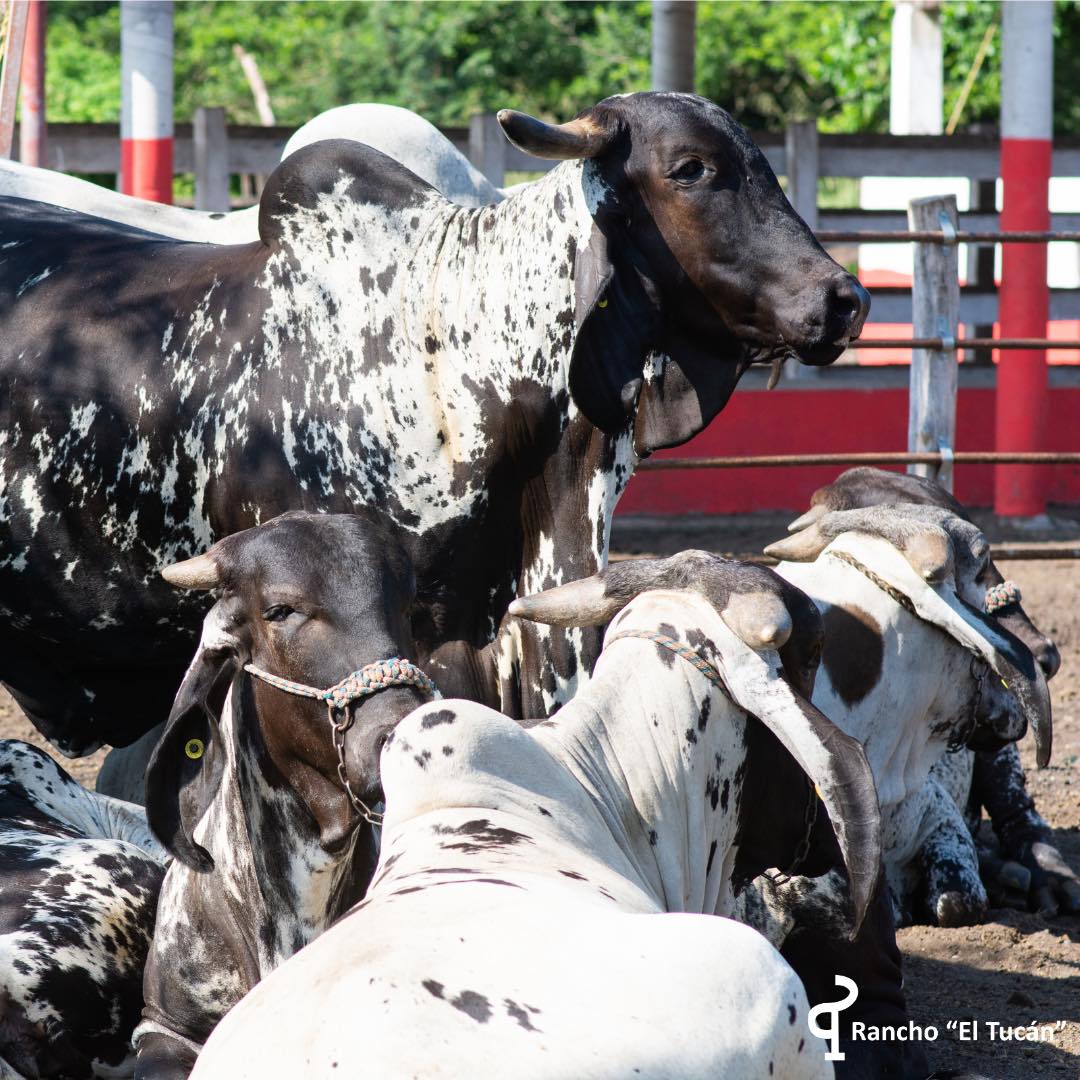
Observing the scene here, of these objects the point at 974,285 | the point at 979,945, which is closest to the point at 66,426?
the point at 979,945

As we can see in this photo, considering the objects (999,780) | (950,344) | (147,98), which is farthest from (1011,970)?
(147,98)

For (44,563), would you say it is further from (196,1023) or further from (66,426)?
(196,1023)

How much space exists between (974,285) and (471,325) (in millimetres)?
7937

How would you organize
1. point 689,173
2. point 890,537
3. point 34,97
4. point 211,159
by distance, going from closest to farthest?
point 689,173 → point 890,537 → point 211,159 → point 34,97

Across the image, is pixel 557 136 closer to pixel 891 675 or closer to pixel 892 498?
pixel 891 675

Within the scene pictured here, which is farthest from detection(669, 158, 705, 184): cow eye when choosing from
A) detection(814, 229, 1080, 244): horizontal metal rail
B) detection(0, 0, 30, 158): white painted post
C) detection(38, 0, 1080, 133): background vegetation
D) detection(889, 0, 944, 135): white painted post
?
detection(38, 0, 1080, 133): background vegetation

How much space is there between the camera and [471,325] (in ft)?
11.2

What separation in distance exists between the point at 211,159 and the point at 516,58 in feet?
39.4

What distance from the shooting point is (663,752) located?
8.82 ft

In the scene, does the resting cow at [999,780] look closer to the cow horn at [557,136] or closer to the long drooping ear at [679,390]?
the long drooping ear at [679,390]

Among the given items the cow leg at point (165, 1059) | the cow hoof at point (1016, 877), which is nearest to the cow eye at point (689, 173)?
the cow leg at point (165, 1059)

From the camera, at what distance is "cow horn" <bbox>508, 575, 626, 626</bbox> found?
9.64ft

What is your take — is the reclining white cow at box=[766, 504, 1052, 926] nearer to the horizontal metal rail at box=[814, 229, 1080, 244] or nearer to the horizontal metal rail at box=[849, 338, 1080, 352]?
the horizontal metal rail at box=[849, 338, 1080, 352]

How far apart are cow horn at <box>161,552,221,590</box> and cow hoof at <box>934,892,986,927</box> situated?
214 cm
